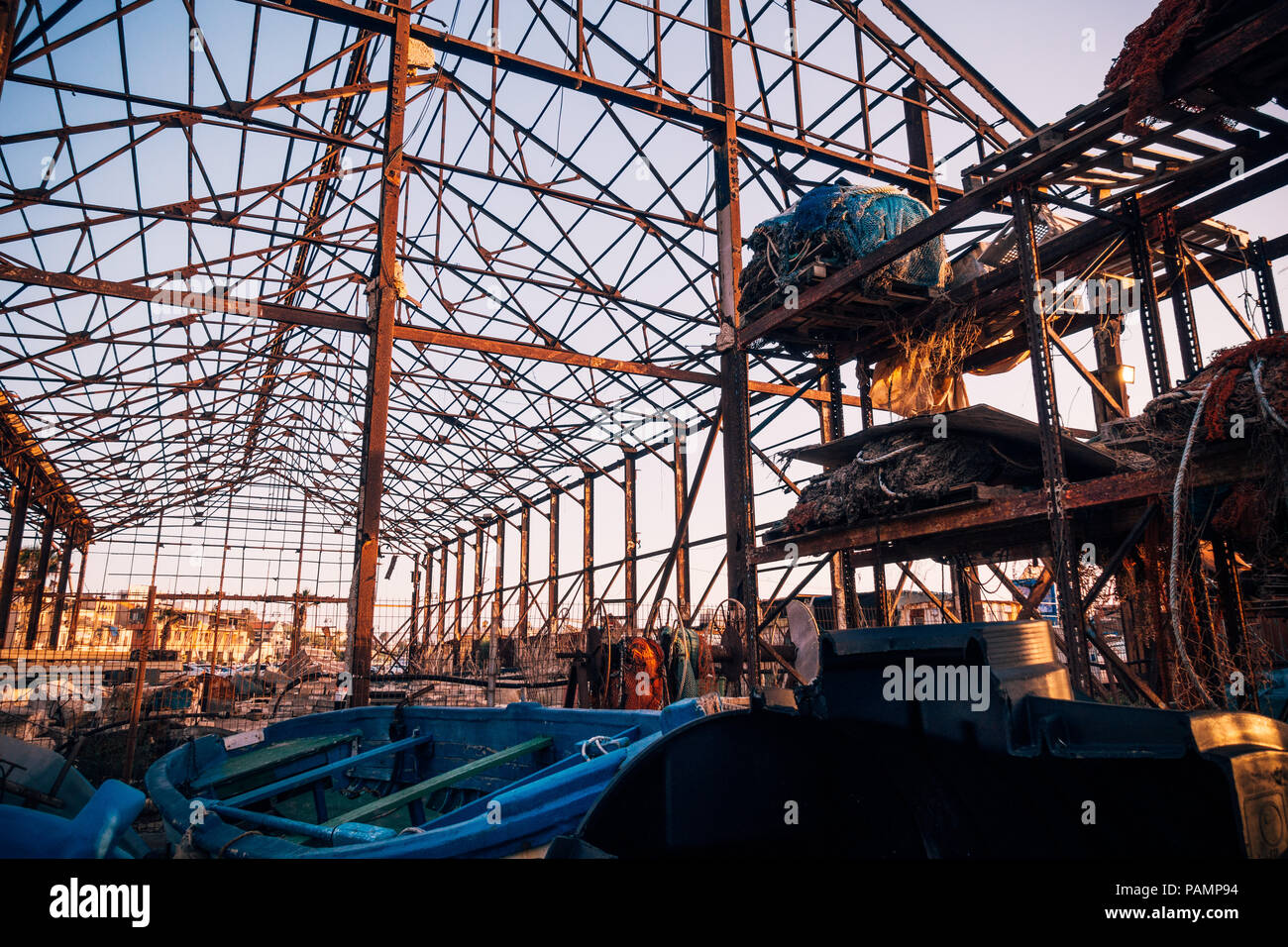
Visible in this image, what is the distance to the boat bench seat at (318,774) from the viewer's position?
18.3 ft

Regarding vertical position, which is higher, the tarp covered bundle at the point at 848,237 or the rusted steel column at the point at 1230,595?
the tarp covered bundle at the point at 848,237

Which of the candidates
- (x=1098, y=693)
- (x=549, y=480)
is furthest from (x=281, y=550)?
(x=1098, y=693)

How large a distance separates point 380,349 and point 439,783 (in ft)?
27.5

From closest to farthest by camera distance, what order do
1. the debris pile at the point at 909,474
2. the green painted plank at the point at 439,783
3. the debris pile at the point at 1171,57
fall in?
the green painted plank at the point at 439,783 → the debris pile at the point at 1171,57 → the debris pile at the point at 909,474

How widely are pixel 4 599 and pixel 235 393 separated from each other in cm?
978

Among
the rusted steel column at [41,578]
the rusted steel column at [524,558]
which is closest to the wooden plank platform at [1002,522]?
the rusted steel column at [524,558]

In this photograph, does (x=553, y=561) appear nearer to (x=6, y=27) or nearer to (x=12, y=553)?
(x=12, y=553)

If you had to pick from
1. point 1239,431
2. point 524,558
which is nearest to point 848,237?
point 1239,431

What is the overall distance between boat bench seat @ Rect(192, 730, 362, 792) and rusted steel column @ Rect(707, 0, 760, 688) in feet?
14.5

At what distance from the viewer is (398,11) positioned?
11.4 meters

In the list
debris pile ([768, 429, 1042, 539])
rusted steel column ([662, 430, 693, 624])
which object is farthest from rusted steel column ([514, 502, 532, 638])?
debris pile ([768, 429, 1042, 539])

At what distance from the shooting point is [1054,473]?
236 inches

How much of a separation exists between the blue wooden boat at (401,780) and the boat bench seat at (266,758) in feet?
0.05

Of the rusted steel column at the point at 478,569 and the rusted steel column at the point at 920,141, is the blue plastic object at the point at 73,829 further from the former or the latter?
the rusted steel column at the point at 478,569
